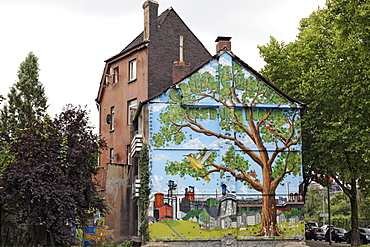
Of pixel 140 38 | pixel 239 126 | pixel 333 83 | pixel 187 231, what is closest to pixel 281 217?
pixel 187 231

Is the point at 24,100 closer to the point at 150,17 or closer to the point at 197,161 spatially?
the point at 150,17

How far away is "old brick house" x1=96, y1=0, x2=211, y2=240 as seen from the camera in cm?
3006

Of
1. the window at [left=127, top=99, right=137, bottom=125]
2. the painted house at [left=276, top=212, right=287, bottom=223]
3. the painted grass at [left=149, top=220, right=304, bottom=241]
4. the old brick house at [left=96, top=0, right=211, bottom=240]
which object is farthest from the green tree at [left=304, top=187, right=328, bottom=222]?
the painted grass at [left=149, top=220, right=304, bottom=241]

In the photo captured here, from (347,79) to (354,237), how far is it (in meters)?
11.2

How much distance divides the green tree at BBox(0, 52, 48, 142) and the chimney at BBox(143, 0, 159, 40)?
48.6 feet

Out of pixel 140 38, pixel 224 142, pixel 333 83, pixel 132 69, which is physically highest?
pixel 140 38

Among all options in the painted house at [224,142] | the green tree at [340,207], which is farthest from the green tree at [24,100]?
the green tree at [340,207]

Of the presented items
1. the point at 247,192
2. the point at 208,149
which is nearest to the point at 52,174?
the point at 208,149

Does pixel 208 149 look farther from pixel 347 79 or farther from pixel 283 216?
pixel 347 79

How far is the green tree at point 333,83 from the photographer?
23.6m

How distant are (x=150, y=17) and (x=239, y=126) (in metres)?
11.6

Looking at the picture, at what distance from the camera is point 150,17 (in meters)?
32.1

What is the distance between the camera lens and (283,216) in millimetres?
24094

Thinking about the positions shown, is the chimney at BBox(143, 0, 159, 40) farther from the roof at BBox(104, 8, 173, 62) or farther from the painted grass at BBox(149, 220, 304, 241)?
the painted grass at BBox(149, 220, 304, 241)
